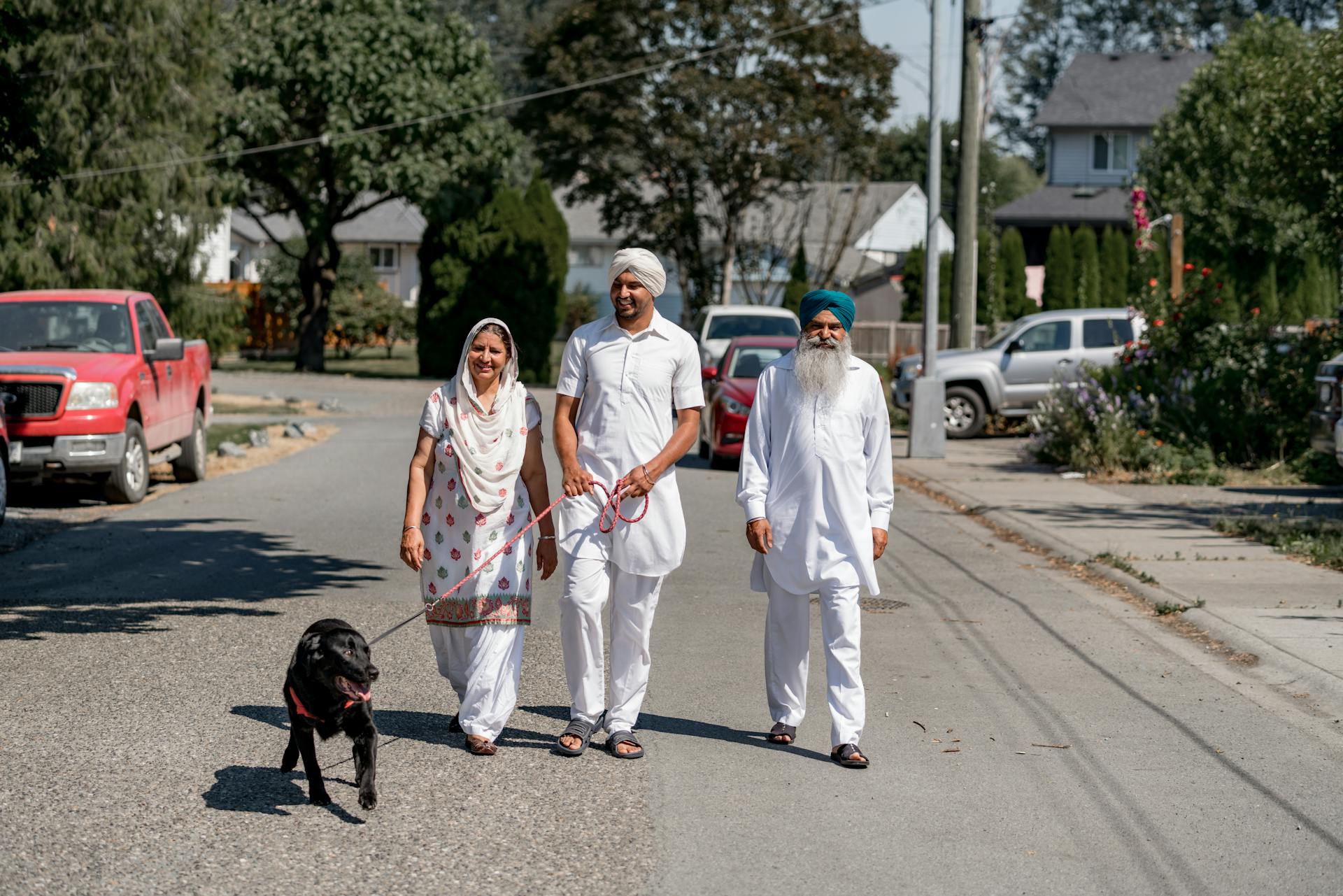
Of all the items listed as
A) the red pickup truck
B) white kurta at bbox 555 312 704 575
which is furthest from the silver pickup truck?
white kurta at bbox 555 312 704 575

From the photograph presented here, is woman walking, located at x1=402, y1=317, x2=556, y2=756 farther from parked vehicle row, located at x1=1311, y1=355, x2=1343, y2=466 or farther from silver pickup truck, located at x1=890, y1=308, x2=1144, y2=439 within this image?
silver pickup truck, located at x1=890, y1=308, x2=1144, y2=439

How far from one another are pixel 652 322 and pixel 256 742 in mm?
2285

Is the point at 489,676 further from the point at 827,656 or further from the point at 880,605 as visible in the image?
the point at 880,605

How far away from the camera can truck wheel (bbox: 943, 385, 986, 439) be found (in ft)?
79.2

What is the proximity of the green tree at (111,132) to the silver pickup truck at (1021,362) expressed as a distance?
13435 mm

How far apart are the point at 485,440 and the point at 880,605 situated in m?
4.58

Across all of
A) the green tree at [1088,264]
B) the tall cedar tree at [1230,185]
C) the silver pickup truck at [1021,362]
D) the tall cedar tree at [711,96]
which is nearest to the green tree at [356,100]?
the tall cedar tree at [711,96]

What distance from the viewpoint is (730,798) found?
5727 millimetres

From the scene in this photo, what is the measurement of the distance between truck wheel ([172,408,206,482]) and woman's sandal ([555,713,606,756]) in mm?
11688

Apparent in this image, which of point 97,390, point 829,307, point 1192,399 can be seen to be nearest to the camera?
point 829,307

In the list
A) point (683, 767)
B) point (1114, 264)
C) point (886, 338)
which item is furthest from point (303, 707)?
point (1114, 264)

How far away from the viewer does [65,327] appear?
52.1 feet

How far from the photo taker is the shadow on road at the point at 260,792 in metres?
5.46

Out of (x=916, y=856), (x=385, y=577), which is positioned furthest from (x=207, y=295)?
(x=916, y=856)
